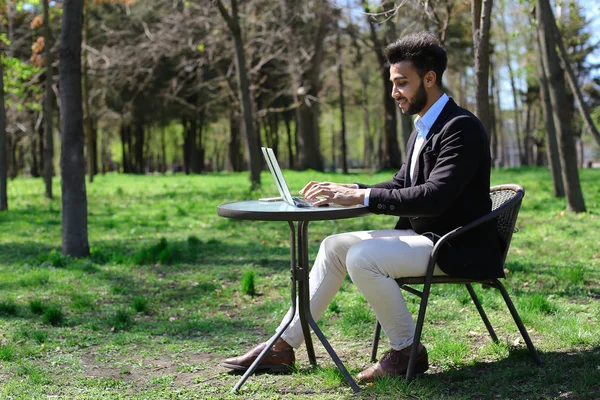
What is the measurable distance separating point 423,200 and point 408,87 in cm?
69

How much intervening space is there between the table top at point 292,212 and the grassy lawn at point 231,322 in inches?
36.8

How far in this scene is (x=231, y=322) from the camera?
564 cm

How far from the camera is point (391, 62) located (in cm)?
387

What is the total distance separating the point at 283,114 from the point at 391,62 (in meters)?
36.6

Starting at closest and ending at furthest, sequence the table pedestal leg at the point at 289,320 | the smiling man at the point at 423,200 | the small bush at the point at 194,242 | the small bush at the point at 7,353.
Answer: the smiling man at the point at 423,200 → the table pedestal leg at the point at 289,320 → the small bush at the point at 7,353 → the small bush at the point at 194,242

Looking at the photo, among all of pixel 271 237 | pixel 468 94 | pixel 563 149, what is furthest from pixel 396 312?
pixel 468 94

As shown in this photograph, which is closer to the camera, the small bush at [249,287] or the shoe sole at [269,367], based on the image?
the shoe sole at [269,367]

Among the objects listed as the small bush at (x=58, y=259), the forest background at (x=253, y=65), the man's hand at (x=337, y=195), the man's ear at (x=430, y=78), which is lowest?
the small bush at (x=58, y=259)

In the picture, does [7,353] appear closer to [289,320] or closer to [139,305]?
[139,305]

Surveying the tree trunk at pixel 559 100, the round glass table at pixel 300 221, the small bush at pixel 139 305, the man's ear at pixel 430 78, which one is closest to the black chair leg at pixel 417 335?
the round glass table at pixel 300 221

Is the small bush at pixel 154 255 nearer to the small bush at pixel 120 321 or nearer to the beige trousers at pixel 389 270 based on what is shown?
the small bush at pixel 120 321

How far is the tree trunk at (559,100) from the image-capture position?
34.6 feet

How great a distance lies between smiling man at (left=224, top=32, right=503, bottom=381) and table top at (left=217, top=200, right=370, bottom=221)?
7 centimetres

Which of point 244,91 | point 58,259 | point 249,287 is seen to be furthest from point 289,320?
point 244,91
